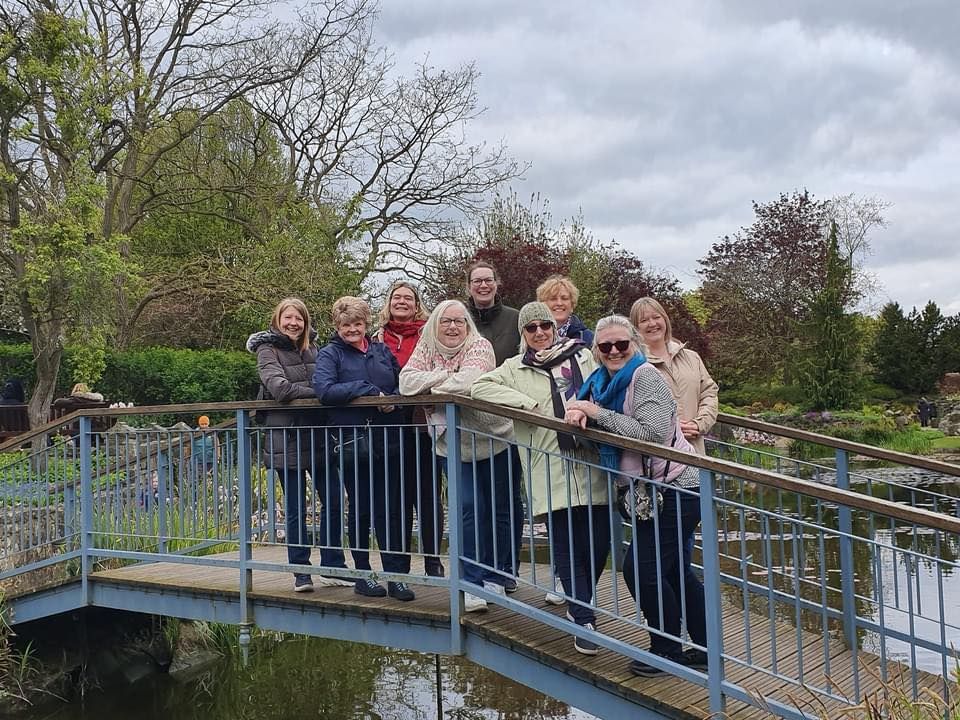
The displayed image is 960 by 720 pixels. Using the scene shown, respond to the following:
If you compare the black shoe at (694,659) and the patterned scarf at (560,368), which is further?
the patterned scarf at (560,368)

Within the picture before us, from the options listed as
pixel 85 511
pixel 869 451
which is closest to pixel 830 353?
pixel 869 451

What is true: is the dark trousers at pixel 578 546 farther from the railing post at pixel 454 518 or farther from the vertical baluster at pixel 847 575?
the vertical baluster at pixel 847 575

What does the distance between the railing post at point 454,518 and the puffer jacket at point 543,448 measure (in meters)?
0.26

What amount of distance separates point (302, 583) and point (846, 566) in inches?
110

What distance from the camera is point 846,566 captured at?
13.1 ft

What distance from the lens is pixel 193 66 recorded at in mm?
19281

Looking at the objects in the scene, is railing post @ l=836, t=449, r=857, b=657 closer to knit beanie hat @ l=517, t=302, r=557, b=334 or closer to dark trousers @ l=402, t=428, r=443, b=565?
knit beanie hat @ l=517, t=302, r=557, b=334

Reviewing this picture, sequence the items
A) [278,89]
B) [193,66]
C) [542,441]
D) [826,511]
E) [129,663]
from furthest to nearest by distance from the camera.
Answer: [278,89]
[193,66]
[826,511]
[129,663]
[542,441]

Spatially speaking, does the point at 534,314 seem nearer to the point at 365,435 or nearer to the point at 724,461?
the point at 724,461

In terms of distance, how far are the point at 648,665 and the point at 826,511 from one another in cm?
1056

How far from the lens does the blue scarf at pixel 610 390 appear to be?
359cm

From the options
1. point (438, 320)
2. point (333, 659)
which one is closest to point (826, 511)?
point (333, 659)

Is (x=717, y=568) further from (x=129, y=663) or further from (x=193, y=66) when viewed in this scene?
(x=193, y=66)

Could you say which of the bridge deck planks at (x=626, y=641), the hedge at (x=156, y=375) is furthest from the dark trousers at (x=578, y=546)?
the hedge at (x=156, y=375)
